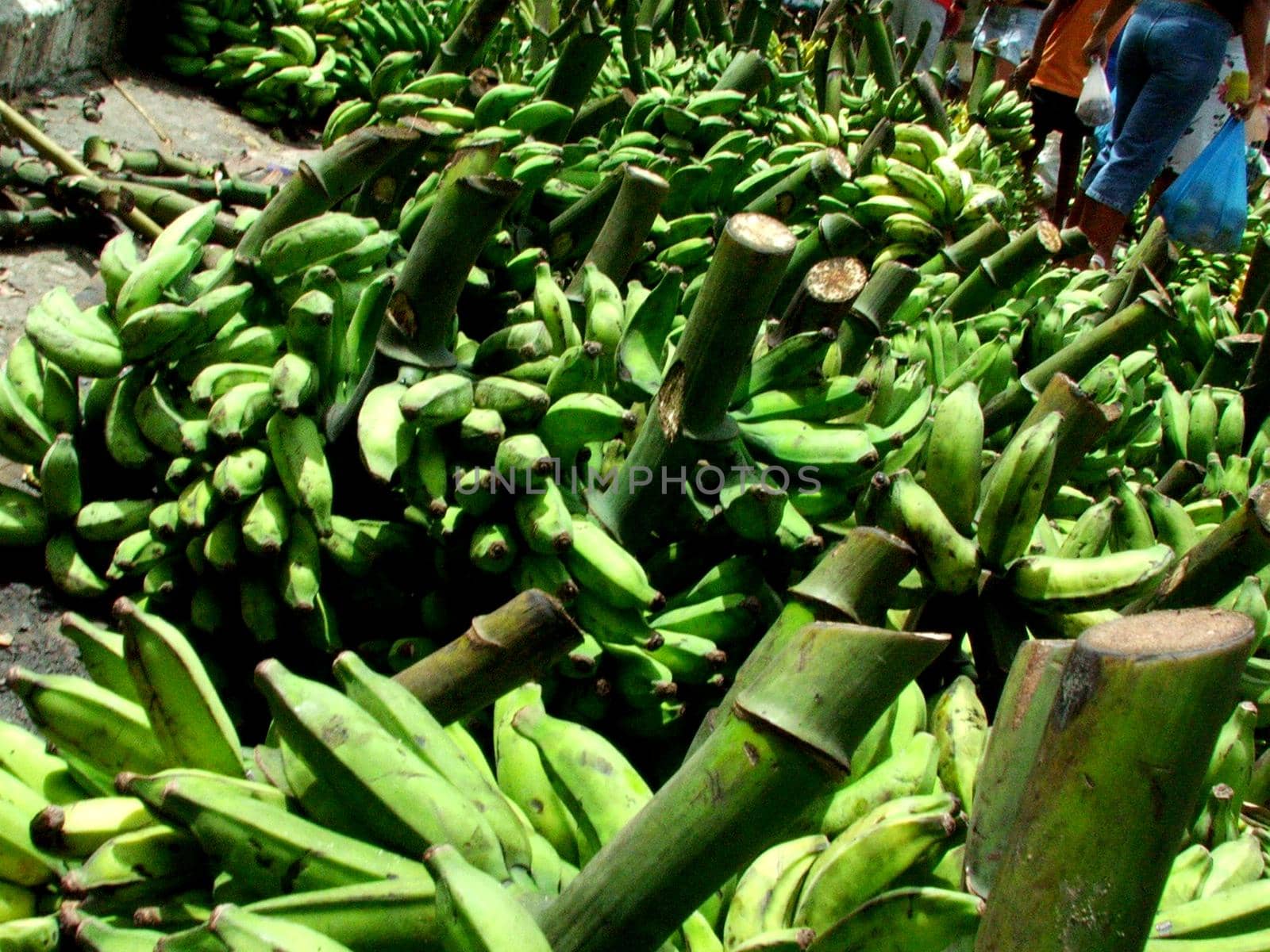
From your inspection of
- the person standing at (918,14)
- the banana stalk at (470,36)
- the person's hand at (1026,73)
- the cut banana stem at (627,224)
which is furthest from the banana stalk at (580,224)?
the person standing at (918,14)

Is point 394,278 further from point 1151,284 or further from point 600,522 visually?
point 1151,284

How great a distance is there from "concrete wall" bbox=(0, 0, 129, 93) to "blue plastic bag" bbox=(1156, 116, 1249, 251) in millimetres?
4755

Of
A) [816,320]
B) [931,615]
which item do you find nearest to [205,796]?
[931,615]

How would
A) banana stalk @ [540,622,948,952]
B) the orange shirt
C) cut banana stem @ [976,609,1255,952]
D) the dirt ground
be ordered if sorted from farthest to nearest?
the orange shirt → the dirt ground → banana stalk @ [540,622,948,952] → cut banana stem @ [976,609,1255,952]

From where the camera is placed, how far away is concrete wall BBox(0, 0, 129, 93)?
3775mm

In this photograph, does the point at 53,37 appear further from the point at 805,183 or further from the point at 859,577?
the point at 859,577

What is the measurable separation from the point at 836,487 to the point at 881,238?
1822 millimetres

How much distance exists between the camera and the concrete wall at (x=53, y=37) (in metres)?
3.78

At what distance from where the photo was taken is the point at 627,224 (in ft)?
6.74

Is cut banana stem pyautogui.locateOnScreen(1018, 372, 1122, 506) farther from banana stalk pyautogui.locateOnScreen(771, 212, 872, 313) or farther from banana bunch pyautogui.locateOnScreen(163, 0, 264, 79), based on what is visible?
banana bunch pyautogui.locateOnScreen(163, 0, 264, 79)

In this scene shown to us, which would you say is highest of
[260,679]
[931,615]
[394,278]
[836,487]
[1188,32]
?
[1188,32]

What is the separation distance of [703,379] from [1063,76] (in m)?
6.18

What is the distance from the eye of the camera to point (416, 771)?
0.90 meters

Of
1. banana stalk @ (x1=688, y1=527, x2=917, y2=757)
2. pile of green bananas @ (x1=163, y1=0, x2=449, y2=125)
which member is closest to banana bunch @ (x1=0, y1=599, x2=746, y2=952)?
banana stalk @ (x1=688, y1=527, x2=917, y2=757)
